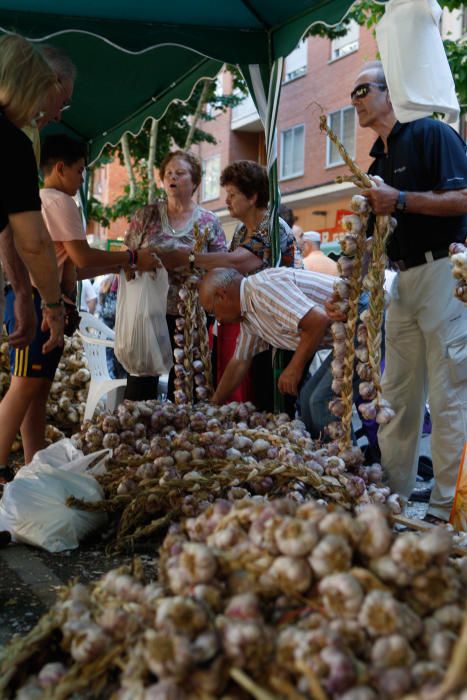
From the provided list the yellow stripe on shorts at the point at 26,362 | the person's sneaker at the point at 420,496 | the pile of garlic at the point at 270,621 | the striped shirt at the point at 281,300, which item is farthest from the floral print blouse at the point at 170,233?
the pile of garlic at the point at 270,621

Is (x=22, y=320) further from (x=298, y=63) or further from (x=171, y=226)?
(x=298, y=63)

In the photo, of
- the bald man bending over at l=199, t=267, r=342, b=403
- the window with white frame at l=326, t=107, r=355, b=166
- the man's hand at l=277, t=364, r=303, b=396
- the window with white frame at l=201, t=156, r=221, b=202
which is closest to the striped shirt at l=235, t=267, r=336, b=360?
the bald man bending over at l=199, t=267, r=342, b=403

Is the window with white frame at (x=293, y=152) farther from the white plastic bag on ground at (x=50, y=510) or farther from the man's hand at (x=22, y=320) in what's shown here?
the white plastic bag on ground at (x=50, y=510)

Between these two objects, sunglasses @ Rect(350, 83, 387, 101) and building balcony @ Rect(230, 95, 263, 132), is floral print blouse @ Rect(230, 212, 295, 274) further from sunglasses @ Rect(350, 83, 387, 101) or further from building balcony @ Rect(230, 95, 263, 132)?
building balcony @ Rect(230, 95, 263, 132)

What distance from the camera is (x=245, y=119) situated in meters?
26.5

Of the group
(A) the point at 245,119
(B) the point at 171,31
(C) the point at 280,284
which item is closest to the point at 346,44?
(A) the point at 245,119

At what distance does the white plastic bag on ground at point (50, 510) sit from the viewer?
8.72ft

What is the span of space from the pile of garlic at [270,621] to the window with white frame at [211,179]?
27342 millimetres

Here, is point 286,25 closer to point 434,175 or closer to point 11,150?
point 434,175

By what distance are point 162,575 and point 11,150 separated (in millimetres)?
1526

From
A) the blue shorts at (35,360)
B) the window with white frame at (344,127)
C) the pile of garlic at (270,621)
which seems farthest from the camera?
the window with white frame at (344,127)

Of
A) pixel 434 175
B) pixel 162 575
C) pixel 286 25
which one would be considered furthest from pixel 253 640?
pixel 286 25

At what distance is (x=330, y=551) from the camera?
1.18 metres

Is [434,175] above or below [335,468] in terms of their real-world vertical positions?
above
